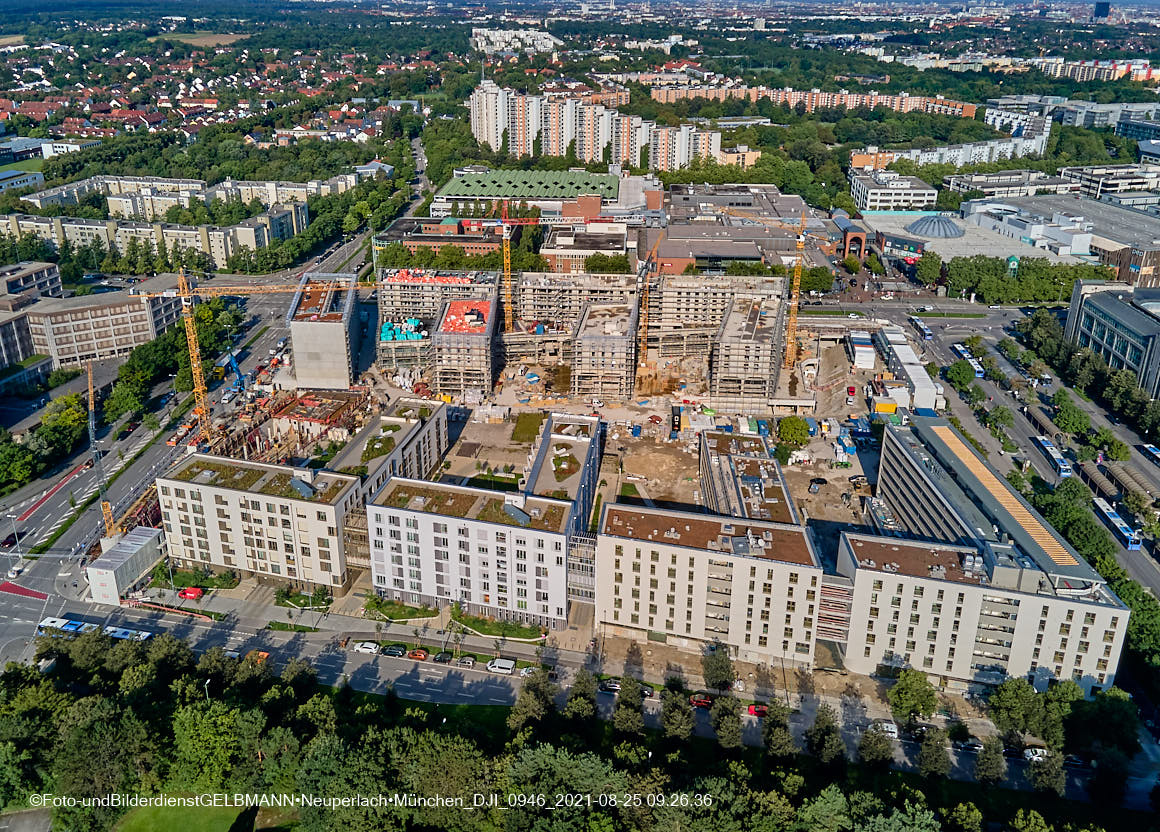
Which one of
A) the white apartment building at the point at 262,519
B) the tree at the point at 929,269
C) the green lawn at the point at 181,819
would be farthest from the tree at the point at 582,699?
the tree at the point at 929,269

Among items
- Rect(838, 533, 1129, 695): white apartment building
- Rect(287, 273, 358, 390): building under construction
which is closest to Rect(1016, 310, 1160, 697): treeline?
Rect(838, 533, 1129, 695): white apartment building

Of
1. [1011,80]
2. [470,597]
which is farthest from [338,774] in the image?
[1011,80]

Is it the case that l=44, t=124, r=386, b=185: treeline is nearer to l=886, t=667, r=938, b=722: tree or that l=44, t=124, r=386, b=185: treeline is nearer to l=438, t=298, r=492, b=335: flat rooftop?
l=438, t=298, r=492, b=335: flat rooftop

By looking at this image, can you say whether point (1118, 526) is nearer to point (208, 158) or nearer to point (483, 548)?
point (483, 548)

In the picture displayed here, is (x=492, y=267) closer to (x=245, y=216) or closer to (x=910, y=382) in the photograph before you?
(x=245, y=216)

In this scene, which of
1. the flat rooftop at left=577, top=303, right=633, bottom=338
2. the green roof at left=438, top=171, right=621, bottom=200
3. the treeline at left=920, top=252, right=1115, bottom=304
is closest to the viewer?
the flat rooftop at left=577, top=303, right=633, bottom=338

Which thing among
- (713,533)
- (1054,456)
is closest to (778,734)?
(713,533)
